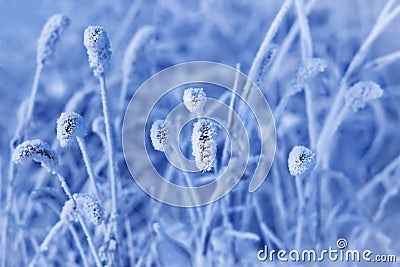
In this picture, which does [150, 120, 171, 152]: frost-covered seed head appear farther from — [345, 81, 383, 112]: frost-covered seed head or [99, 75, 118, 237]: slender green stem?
[345, 81, 383, 112]: frost-covered seed head

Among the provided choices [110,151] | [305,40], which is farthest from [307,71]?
[110,151]

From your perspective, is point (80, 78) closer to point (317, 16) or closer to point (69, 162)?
point (69, 162)

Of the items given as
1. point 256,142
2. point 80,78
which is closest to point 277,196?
point 256,142

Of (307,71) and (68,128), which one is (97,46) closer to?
(68,128)

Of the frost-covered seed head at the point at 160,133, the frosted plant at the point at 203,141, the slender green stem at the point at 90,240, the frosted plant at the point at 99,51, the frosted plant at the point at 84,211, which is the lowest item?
the slender green stem at the point at 90,240

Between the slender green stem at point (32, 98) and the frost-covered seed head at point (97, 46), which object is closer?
the frost-covered seed head at point (97, 46)

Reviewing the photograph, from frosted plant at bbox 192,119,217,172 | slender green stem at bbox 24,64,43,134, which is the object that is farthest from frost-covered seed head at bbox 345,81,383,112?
slender green stem at bbox 24,64,43,134

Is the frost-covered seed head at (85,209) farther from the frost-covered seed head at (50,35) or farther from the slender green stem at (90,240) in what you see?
the frost-covered seed head at (50,35)

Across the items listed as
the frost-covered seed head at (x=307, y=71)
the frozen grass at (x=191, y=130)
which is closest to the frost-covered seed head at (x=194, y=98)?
the frozen grass at (x=191, y=130)
